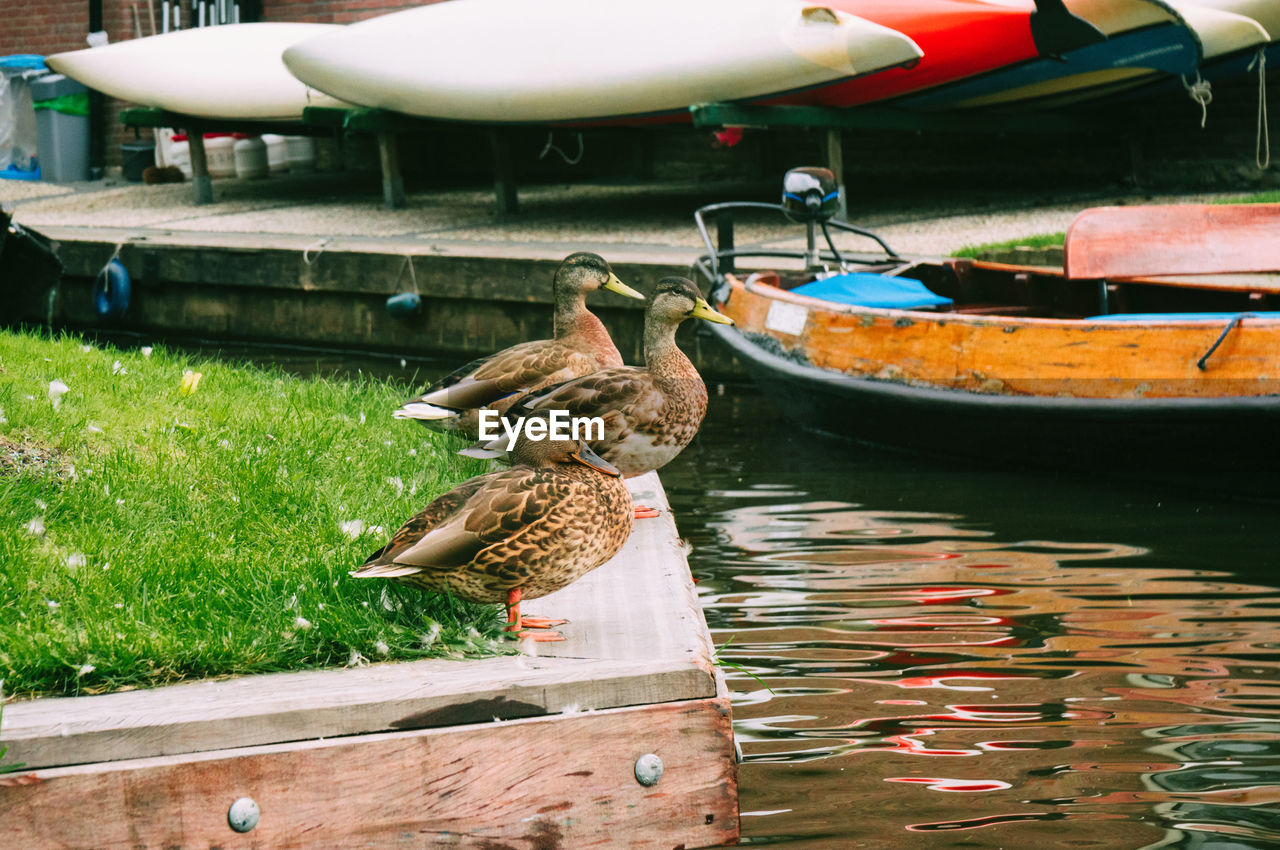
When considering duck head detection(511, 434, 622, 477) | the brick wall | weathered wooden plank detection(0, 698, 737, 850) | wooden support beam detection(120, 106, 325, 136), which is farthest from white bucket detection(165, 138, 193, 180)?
weathered wooden plank detection(0, 698, 737, 850)

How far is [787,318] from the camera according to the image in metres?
7.28

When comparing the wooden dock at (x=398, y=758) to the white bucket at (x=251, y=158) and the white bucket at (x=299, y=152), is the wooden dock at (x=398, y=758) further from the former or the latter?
the white bucket at (x=299, y=152)

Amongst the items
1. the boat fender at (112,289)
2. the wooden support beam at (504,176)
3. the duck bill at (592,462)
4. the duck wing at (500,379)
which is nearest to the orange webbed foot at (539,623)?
the duck bill at (592,462)

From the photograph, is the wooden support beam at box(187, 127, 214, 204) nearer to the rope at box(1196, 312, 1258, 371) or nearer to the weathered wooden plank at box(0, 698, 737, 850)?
the rope at box(1196, 312, 1258, 371)

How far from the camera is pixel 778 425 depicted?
7.82 metres

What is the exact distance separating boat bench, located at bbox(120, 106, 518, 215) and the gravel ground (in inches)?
8.3

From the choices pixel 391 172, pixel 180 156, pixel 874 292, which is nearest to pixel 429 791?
pixel 874 292

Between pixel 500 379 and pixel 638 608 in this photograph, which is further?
pixel 500 379

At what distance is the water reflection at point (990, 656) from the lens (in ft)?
10.4

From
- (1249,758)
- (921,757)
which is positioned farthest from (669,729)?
(1249,758)

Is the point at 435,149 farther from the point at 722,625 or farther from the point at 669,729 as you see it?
the point at 669,729

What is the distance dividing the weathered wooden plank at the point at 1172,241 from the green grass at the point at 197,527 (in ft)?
11.8

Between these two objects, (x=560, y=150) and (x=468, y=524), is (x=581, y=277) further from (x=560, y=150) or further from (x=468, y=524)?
(x=560, y=150)

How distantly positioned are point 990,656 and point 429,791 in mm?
2185
